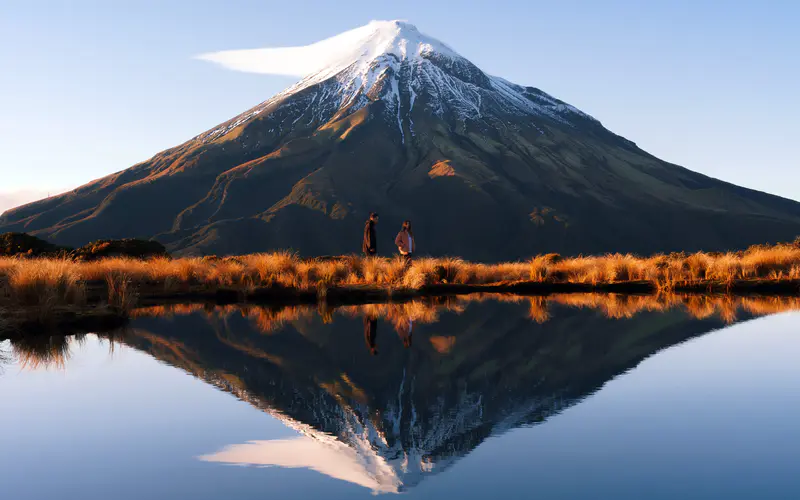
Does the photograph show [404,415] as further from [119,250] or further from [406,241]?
[119,250]

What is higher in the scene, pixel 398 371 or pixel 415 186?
pixel 415 186

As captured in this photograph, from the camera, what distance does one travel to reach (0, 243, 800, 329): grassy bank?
14.7 metres

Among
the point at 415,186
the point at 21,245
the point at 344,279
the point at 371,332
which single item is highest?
the point at 415,186

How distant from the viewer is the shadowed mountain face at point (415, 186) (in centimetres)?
11125

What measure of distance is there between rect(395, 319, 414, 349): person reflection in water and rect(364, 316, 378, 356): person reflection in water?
365 mm

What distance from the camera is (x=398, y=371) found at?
8.08 meters

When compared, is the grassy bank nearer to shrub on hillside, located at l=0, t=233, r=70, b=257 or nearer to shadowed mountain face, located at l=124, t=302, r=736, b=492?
shadowed mountain face, located at l=124, t=302, r=736, b=492

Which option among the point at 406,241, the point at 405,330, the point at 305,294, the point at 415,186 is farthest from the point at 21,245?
the point at 415,186

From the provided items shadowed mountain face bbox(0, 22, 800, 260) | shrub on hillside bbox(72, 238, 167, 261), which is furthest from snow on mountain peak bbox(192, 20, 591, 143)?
shrub on hillside bbox(72, 238, 167, 261)

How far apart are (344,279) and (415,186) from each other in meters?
103

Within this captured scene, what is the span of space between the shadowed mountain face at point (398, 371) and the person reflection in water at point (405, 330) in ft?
0.11

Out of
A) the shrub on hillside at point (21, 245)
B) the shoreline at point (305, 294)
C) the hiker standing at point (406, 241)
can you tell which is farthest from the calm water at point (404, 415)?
the shrub on hillside at point (21, 245)

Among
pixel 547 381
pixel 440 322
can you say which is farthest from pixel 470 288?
Result: pixel 547 381

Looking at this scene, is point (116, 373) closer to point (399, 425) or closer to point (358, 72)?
point (399, 425)
